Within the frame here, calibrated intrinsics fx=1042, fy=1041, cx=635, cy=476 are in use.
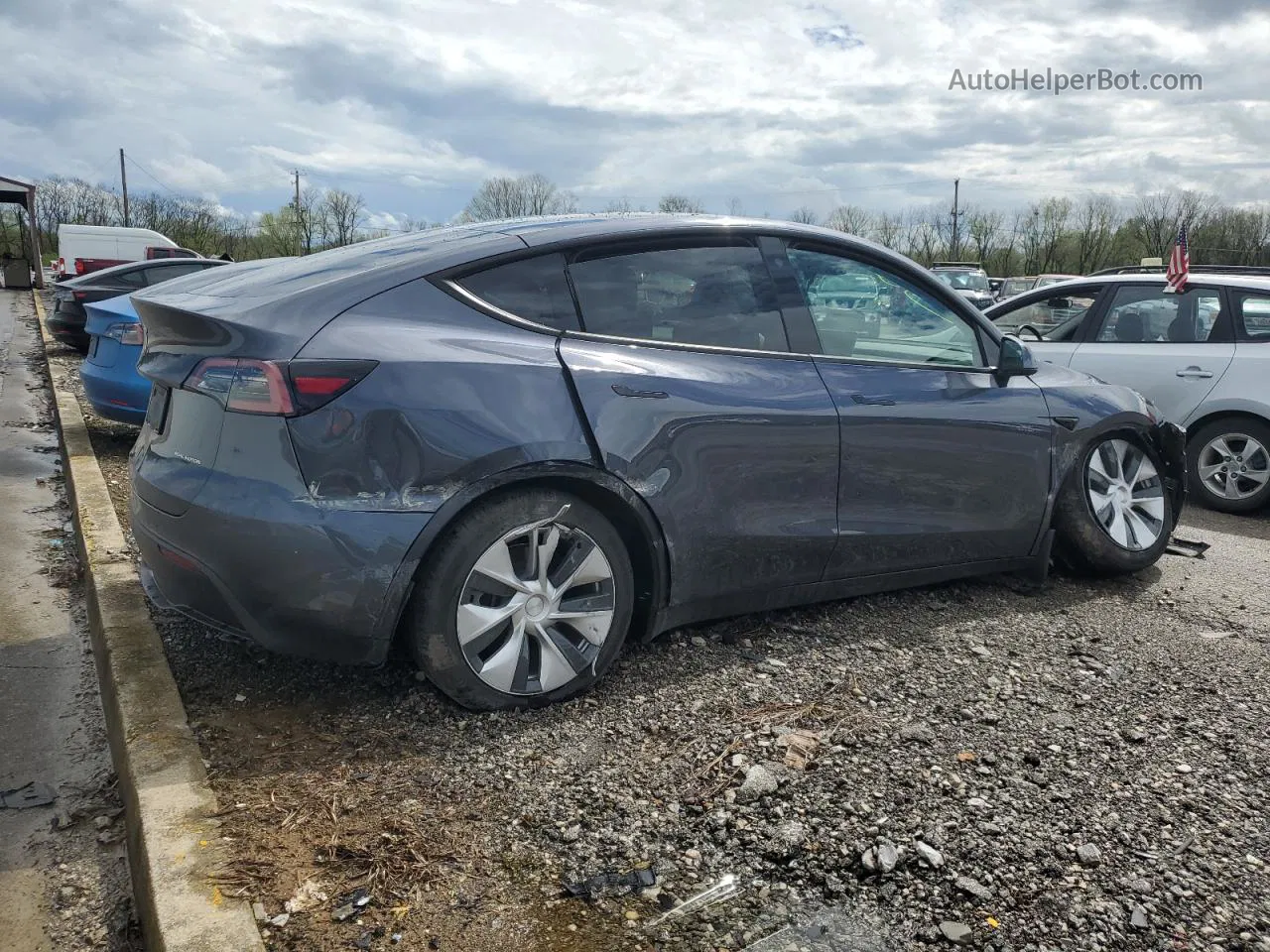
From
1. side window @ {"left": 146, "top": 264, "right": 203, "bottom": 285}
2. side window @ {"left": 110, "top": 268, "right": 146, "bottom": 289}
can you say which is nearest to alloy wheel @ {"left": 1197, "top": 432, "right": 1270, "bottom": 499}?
side window @ {"left": 146, "top": 264, "right": 203, "bottom": 285}

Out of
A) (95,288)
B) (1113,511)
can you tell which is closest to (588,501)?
(1113,511)

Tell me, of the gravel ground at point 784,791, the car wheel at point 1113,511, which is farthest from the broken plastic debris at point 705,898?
the car wheel at point 1113,511

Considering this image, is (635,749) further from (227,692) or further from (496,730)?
(227,692)

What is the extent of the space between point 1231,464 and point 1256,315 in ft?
3.44

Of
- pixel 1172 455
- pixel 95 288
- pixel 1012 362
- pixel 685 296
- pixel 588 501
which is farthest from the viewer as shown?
pixel 95 288

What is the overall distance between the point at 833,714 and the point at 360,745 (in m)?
1.48

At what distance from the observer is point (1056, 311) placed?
820 cm

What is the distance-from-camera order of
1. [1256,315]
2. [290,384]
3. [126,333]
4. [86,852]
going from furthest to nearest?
[126,333] → [1256,315] → [290,384] → [86,852]

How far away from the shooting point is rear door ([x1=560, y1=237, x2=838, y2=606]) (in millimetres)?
3379

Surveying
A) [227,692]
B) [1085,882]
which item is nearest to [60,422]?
[227,692]


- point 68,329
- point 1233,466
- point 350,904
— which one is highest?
point 68,329

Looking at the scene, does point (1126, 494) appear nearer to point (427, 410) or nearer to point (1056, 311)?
point (427, 410)

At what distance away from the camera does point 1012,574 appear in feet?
16.3

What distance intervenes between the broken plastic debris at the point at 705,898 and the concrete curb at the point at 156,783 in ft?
2.90
